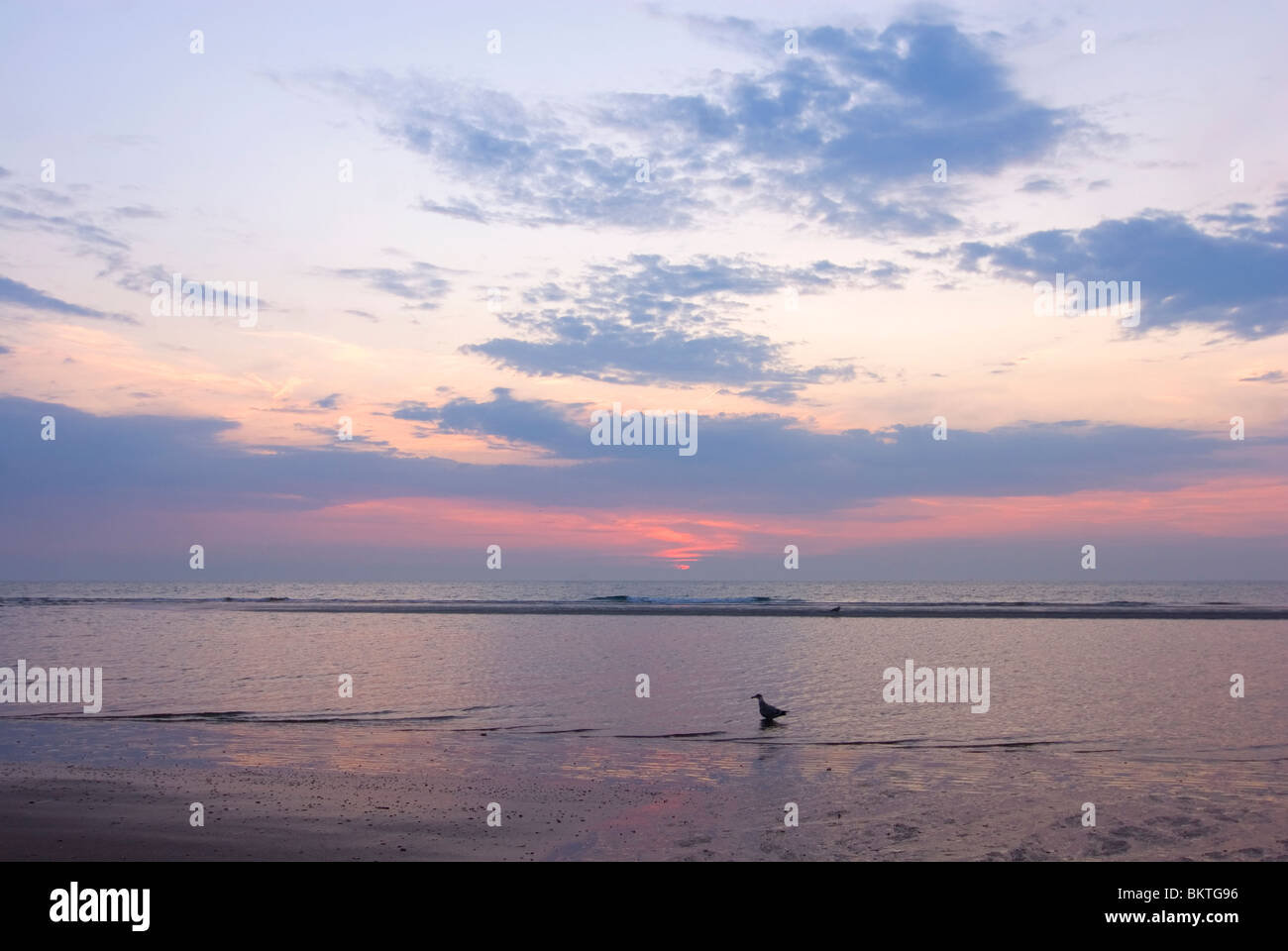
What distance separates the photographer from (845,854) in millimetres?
11883

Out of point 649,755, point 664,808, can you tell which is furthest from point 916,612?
point 664,808

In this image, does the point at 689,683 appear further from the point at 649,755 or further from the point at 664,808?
the point at 664,808

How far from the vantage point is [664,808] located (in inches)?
554

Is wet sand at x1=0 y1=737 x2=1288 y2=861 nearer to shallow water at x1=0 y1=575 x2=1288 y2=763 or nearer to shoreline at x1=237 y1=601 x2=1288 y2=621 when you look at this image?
shallow water at x1=0 y1=575 x2=1288 y2=763

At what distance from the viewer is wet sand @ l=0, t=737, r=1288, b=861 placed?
1203 cm

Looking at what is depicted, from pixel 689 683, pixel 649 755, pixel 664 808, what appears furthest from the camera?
pixel 689 683

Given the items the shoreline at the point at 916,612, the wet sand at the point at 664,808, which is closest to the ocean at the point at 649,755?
Result: the wet sand at the point at 664,808

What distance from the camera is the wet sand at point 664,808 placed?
1203 centimetres

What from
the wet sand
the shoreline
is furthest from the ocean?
the shoreline

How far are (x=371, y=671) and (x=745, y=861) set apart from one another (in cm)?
2372

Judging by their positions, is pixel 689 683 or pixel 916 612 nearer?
pixel 689 683
